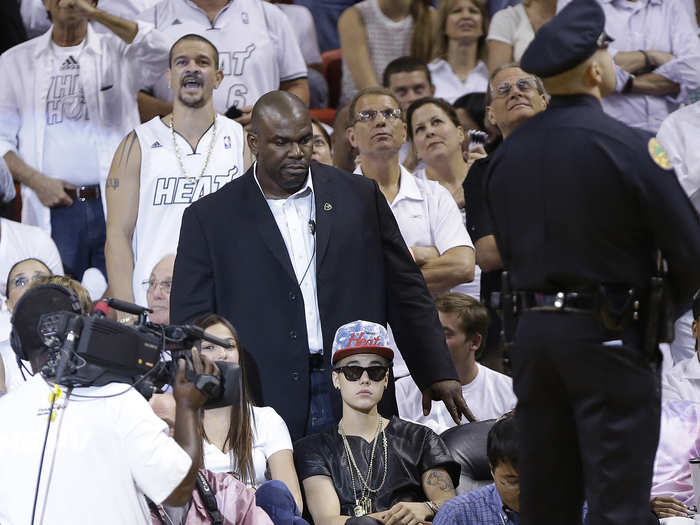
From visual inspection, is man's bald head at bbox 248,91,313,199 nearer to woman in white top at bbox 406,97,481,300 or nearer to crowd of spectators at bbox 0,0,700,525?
crowd of spectators at bbox 0,0,700,525

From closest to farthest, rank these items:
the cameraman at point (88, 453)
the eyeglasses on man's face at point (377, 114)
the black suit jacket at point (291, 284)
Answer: the cameraman at point (88, 453) < the black suit jacket at point (291, 284) < the eyeglasses on man's face at point (377, 114)

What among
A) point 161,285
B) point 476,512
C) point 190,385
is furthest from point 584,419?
point 161,285

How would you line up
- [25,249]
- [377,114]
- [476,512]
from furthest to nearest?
[25,249], [377,114], [476,512]

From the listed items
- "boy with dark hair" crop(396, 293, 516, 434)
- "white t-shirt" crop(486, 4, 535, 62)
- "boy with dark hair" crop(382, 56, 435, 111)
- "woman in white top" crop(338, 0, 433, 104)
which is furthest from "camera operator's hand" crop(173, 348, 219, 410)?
"woman in white top" crop(338, 0, 433, 104)

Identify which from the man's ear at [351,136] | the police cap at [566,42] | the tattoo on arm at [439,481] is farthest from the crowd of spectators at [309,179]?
the police cap at [566,42]

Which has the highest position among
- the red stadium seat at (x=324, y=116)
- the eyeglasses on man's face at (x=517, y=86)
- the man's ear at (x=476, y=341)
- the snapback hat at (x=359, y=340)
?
the eyeglasses on man's face at (x=517, y=86)

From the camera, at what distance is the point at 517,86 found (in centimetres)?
653

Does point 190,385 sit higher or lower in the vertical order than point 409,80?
lower

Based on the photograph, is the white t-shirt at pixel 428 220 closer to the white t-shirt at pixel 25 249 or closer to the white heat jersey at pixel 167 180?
the white heat jersey at pixel 167 180

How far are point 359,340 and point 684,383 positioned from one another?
1.79 m

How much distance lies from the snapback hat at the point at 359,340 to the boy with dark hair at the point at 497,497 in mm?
624

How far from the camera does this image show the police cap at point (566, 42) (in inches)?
143

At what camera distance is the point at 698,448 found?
5.38 metres

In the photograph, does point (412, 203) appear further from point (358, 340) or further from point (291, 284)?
point (358, 340)
